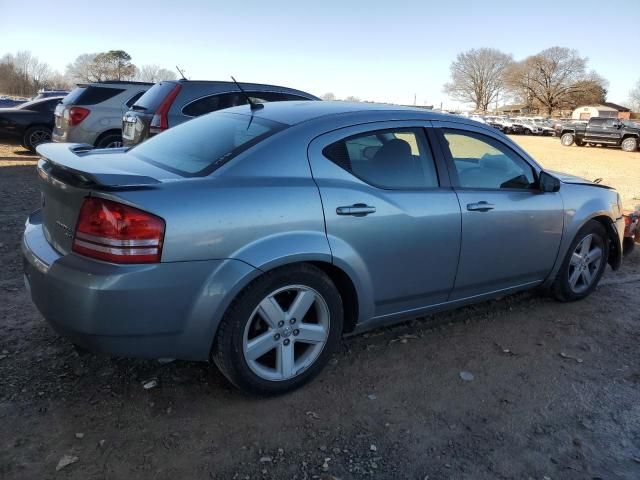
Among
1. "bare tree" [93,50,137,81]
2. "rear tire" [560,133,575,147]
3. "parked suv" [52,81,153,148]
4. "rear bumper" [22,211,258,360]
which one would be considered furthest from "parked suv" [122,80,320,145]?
"bare tree" [93,50,137,81]

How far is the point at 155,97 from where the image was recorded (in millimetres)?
6887

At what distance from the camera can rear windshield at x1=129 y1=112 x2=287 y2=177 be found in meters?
2.84

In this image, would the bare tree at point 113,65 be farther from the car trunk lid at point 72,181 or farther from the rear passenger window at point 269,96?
the car trunk lid at point 72,181

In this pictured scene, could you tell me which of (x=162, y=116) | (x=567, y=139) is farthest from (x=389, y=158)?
(x=567, y=139)

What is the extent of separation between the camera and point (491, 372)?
3.29 m

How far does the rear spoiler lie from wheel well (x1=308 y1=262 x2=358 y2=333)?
101 centimetres

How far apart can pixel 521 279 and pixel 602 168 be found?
1558cm

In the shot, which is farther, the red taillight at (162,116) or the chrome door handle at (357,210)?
the red taillight at (162,116)

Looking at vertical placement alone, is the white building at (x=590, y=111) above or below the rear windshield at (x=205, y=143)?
Answer: above

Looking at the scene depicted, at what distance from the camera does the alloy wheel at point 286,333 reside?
274cm

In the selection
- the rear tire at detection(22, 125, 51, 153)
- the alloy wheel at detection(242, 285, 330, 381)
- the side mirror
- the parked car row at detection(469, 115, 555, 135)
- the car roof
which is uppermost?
the parked car row at detection(469, 115, 555, 135)

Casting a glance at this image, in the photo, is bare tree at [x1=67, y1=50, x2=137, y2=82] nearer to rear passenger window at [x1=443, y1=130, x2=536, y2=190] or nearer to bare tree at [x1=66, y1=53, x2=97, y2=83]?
bare tree at [x1=66, y1=53, x2=97, y2=83]

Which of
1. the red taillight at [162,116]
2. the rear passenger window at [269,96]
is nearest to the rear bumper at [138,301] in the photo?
the red taillight at [162,116]

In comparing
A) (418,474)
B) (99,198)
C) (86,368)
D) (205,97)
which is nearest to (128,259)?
(99,198)
